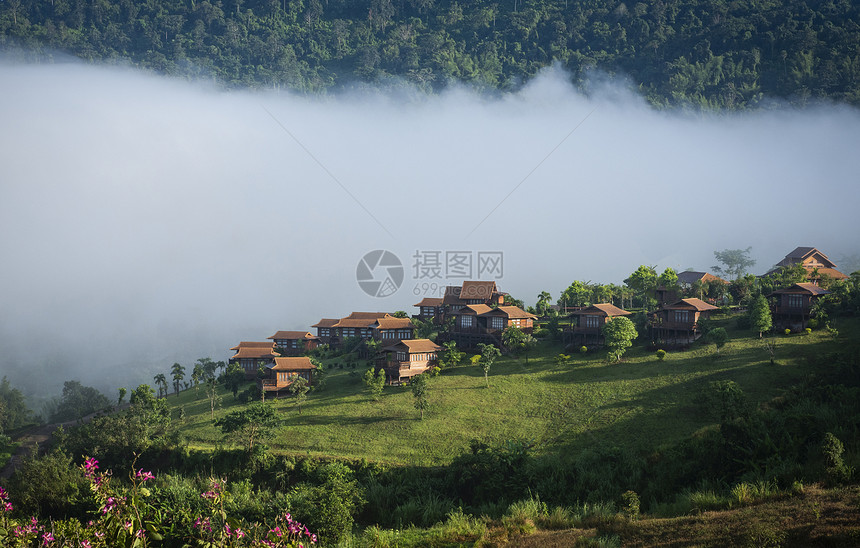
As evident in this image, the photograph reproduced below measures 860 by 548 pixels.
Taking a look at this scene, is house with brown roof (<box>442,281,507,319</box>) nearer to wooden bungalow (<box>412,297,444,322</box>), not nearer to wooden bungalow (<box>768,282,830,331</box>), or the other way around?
wooden bungalow (<box>412,297,444,322</box>)

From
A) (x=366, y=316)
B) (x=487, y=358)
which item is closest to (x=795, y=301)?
(x=487, y=358)

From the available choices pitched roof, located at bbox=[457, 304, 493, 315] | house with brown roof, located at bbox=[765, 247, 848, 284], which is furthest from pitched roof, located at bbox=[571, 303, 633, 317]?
house with brown roof, located at bbox=[765, 247, 848, 284]

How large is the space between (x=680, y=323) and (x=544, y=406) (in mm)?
20962

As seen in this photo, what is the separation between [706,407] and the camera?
47.4 metres

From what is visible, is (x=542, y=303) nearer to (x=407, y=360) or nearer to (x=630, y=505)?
(x=407, y=360)

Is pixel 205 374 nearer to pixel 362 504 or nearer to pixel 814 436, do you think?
pixel 362 504

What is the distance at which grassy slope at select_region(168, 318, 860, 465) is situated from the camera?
49.4 meters

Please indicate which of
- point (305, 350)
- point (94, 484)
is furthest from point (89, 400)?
point (94, 484)

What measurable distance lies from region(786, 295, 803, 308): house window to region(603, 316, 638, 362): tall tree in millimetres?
17004

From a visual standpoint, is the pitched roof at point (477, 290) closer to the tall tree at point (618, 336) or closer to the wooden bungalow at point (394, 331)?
the wooden bungalow at point (394, 331)

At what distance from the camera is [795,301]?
212 feet

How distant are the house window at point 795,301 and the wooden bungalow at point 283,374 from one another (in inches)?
2029

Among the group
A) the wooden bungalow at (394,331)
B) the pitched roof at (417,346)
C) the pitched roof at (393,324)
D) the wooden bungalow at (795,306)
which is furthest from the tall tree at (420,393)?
the wooden bungalow at (795,306)

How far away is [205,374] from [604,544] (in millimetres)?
67935
